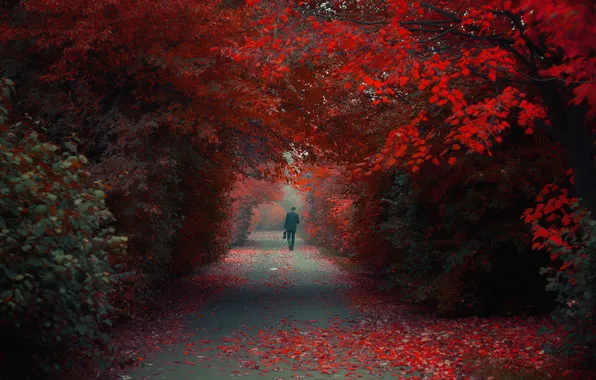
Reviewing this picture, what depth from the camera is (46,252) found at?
5.07 metres

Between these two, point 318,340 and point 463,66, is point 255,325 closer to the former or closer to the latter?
point 318,340

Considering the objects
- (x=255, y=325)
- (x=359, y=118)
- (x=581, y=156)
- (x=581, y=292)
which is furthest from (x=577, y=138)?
(x=359, y=118)

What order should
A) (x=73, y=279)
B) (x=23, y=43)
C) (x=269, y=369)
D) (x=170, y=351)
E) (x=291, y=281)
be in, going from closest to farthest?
1. (x=73, y=279)
2. (x=269, y=369)
3. (x=170, y=351)
4. (x=23, y=43)
5. (x=291, y=281)

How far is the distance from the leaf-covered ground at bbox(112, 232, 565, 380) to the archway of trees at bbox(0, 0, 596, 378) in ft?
2.51

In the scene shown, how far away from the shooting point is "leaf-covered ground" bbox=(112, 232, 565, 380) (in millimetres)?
8148

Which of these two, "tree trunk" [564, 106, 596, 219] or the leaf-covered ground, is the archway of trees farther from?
the leaf-covered ground

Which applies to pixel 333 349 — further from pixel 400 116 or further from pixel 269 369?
pixel 400 116

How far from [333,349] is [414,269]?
4162 mm

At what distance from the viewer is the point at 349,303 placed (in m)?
15.5

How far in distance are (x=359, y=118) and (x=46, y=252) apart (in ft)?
37.1

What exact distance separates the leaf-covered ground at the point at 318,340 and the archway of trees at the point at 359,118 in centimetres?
77

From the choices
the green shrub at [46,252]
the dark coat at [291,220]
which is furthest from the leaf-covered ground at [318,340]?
the dark coat at [291,220]

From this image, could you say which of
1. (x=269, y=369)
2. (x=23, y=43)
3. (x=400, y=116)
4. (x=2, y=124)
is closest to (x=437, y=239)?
(x=400, y=116)

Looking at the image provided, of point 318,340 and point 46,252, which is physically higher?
point 46,252
